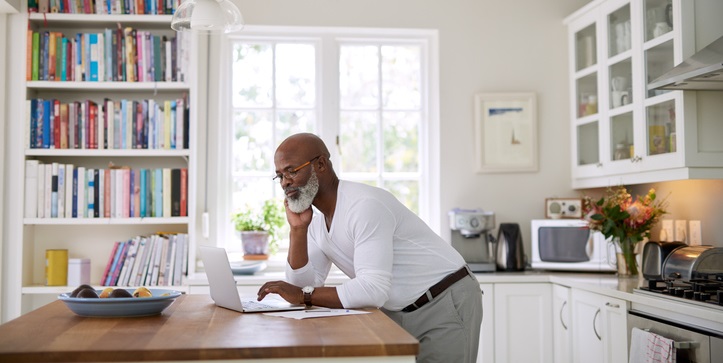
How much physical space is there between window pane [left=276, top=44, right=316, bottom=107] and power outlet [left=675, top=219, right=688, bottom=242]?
219 cm

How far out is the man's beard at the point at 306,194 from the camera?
8.46 feet

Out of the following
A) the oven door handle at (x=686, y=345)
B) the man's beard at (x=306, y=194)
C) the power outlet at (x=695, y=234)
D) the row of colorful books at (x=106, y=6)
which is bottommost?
the oven door handle at (x=686, y=345)

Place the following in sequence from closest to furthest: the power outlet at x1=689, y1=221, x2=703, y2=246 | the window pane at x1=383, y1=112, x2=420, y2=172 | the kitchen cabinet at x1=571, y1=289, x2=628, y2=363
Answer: the kitchen cabinet at x1=571, y1=289, x2=628, y2=363 < the power outlet at x1=689, y1=221, x2=703, y2=246 < the window pane at x1=383, y1=112, x2=420, y2=172

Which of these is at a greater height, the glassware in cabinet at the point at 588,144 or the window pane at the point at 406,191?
the glassware in cabinet at the point at 588,144

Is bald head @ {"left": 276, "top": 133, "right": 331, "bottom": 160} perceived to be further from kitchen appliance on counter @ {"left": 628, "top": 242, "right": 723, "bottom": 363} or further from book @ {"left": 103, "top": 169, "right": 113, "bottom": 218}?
book @ {"left": 103, "top": 169, "right": 113, "bottom": 218}

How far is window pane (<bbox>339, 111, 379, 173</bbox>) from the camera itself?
4887 mm

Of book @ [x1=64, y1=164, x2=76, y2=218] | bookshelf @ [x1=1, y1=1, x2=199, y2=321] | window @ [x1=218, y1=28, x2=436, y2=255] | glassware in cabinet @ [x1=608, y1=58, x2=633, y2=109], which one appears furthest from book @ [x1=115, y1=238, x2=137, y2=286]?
glassware in cabinet @ [x1=608, y1=58, x2=633, y2=109]

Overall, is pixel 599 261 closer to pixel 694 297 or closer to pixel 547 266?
pixel 547 266

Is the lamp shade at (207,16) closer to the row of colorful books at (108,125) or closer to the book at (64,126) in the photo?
the row of colorful books at (108,125)

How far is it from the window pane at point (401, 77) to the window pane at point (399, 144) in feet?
0.25

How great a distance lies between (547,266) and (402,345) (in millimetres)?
2861

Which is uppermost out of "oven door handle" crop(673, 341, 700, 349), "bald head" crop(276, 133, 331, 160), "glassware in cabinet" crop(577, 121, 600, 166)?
"glassware in cabinet" crop(577, 121, 600, 166)

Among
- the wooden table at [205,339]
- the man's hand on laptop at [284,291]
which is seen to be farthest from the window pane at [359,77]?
the wooden table at [205,339]

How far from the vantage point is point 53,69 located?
14.5 feet
